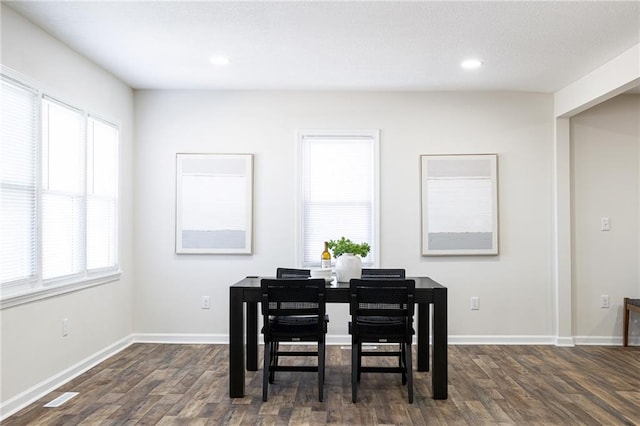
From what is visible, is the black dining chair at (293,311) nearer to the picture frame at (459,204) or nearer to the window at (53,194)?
the window at (53,194)

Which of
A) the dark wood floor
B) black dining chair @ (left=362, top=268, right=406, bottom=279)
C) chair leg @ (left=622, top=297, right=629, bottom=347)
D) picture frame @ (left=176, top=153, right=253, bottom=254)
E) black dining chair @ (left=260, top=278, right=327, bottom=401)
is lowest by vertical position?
the dark wood floor

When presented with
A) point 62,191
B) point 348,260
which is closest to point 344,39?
point 348,260

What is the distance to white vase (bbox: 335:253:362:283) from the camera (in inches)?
147

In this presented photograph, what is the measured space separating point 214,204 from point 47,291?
1.90 meters

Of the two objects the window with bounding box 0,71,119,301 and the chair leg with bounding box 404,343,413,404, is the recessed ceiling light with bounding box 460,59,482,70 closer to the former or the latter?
the chair leg with bounding box 404,343,413,404

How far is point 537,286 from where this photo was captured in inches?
197

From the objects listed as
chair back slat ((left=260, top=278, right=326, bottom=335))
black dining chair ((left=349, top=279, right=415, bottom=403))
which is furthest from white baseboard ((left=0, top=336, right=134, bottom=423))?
black dining chair ((left=349, top=279, right=415, bottom=403))

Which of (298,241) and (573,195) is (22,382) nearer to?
(298,241)

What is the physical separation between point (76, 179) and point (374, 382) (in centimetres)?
295

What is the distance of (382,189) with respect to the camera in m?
5.05

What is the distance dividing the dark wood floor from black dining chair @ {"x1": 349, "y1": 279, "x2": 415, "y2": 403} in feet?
0.92

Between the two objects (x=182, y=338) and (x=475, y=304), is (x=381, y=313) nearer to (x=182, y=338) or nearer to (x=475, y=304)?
(x=475, y=304)

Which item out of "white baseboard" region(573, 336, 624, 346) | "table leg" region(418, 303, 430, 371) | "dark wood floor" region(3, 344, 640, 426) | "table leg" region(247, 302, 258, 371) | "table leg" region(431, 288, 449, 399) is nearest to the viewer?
"dark wood floor" region(3, 344, 640, 426)

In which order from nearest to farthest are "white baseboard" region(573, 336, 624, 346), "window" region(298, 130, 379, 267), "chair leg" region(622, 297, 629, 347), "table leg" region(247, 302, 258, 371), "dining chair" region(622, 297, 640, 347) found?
"table leg" region(247, 302, 258, 371) → "dining chair" region(622, 297, 640, 347) → "chair leg" region(622, 297, 629, 347) → "white baseboard" region(573, 336, 624, 346) → "window" region(298, 130, 379, 267)
